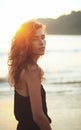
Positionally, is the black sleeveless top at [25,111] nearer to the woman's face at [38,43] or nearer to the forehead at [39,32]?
the woman's face at [38,43]

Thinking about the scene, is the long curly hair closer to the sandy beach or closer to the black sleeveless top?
the black sleeveless top

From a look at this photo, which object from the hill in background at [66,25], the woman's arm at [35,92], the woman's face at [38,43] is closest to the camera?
the woman's arm at [35,92]

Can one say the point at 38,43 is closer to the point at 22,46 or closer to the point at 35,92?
the point at 22,46

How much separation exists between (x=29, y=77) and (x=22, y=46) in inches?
8.1

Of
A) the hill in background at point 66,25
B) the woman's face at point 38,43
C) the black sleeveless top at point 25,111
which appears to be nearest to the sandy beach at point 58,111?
the black sleeveless top at point 25,111

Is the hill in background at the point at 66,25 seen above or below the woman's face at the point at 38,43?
below

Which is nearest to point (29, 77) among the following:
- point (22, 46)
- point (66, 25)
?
point (22, 46)

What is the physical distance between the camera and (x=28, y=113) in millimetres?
2549

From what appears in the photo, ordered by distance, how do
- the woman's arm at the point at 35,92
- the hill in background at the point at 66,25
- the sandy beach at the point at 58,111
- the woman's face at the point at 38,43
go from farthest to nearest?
the hill in background at the point at 66,25
the sandy beach at the point at 58,111
the woman's face at the point at 38,43
the woman's arm at the point at 35,92

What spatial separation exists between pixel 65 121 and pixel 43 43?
159 inches

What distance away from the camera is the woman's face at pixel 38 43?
255cm

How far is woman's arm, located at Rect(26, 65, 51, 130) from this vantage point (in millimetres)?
2443

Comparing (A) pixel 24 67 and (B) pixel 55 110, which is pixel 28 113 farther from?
(B) pixel 55 110

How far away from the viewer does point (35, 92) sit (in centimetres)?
245
